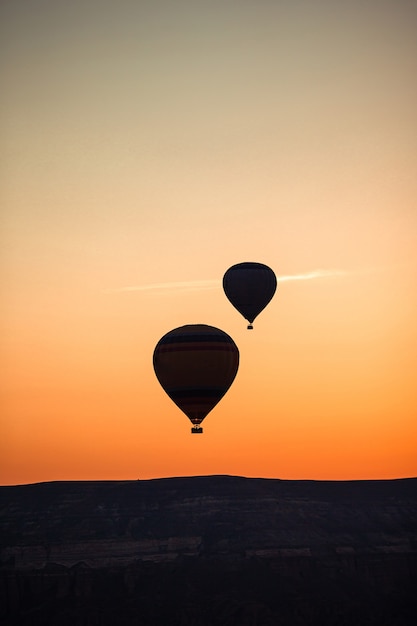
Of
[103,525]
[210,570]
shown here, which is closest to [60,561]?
[103,525]

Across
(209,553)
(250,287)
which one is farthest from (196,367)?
(209,553)

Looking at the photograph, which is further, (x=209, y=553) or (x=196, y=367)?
(x=209, y=553)

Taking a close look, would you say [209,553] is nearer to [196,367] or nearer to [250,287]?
[250,287]

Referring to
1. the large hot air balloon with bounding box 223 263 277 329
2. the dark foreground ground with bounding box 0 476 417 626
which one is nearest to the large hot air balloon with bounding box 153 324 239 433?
the large hot air balloon with bounding box 223 263 277 329

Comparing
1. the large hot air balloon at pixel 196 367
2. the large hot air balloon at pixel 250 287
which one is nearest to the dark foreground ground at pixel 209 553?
the large hot air balloon at pixel 250 287

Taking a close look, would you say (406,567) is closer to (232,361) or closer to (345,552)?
(345,552)

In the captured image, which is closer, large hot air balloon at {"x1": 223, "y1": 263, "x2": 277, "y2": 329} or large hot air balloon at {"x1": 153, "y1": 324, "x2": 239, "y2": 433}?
large hot air balloon at {"x1": 153, "y1": 324, "x2": 239, "y2": 433}

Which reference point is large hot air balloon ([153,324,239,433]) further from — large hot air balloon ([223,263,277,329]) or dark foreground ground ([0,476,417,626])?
dark foreground ground ([0,476,417,626])
